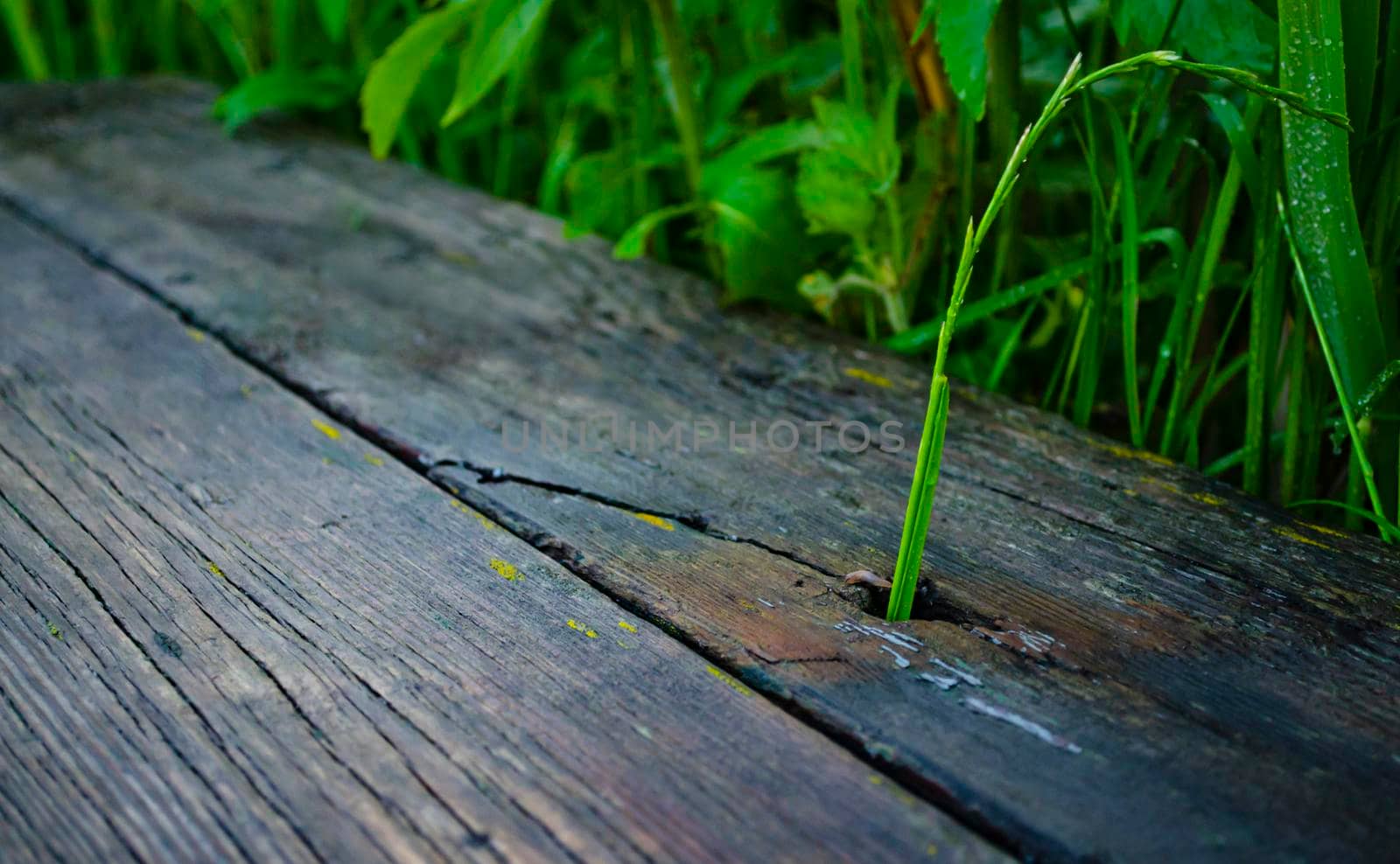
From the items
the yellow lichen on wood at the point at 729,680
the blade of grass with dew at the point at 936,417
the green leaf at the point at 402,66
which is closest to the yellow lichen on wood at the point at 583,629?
the yellow lichen on wood at the point at 729,680

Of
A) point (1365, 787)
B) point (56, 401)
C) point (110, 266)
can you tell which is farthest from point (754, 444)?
point (110, 266)

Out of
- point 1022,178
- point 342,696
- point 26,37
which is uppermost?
point 26,37

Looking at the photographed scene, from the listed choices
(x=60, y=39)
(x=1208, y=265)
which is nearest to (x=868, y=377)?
(x=1208, y=265)

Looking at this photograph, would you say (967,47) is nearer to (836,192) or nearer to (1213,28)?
(1213,28)

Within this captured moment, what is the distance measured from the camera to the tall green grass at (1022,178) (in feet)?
3.65

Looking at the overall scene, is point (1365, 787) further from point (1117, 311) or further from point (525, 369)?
point (525, 369)

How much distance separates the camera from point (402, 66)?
1.67m

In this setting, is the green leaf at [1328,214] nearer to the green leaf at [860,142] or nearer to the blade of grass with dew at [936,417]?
the blade of grass with dew at [936,417]

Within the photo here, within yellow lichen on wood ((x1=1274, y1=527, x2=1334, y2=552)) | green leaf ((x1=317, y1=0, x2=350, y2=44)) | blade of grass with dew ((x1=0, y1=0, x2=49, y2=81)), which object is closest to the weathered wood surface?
yellow lichen on wood ((x1=1274, y1=527, x2=1334, y2=552))

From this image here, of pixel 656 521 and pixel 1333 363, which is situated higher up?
pixel 1333 363

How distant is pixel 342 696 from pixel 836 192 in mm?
957

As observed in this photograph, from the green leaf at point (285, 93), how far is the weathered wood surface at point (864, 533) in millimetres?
452

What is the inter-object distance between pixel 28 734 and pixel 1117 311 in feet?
4.55

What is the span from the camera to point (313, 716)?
850 mm
